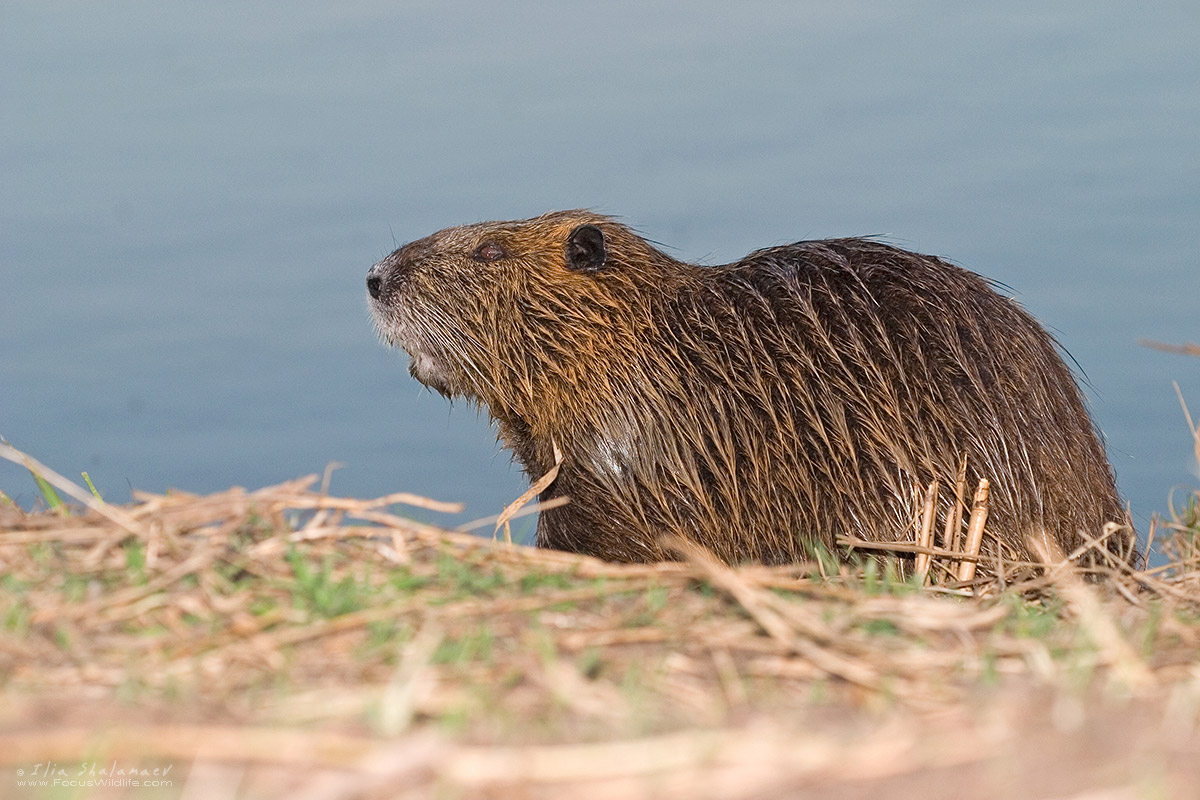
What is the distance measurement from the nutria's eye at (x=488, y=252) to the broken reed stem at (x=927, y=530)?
1.64m

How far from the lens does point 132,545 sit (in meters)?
2.42

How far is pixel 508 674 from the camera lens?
6.24ft

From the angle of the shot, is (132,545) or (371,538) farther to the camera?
(371,538)

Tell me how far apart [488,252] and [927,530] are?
5.73 feet

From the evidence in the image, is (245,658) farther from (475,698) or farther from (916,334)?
(916,334)

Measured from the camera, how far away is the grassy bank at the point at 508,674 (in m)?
1.60

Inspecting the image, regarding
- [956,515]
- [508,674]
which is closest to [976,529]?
[956,515]

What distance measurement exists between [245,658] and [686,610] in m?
0.73

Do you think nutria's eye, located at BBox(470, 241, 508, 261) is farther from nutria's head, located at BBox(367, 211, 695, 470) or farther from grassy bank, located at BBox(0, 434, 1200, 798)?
grassy bank, located at BBox(0, 434, 1200, 798)

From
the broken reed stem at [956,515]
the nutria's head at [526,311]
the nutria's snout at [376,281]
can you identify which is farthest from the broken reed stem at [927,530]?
the nutria's snout at [376,281]

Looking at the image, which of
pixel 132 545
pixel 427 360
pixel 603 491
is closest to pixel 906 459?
pixel 603 491

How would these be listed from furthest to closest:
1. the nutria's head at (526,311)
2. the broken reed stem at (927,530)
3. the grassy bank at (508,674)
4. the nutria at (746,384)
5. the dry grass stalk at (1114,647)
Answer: the nutria's head at (526,311) < the nutria at (746,384) < the broken reed stem at (927,530) < the dry grass stalk at (1114,647) < the grassy bank at (508,674)

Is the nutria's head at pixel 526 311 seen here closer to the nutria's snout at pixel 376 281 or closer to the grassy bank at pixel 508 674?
the nutria's snout at pixel 376 281

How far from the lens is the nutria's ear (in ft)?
14.3
